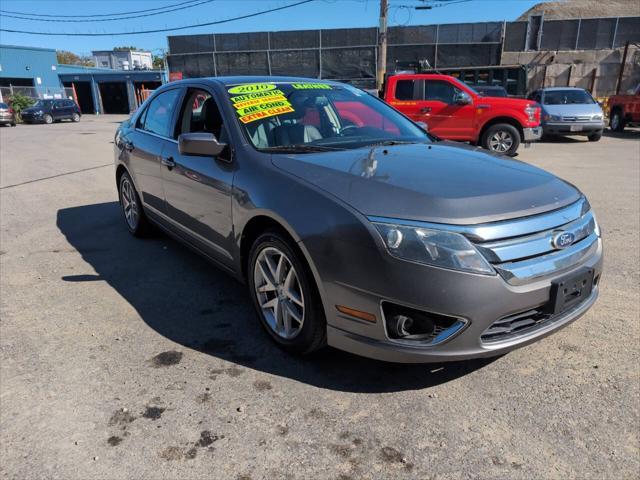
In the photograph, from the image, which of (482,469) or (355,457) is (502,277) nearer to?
(482,469)

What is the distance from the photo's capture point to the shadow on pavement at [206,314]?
2.74 meters

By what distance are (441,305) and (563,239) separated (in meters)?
0.78

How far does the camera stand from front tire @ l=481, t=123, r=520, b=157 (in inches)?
447

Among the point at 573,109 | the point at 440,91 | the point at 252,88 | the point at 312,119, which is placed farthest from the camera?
the point at 573,109

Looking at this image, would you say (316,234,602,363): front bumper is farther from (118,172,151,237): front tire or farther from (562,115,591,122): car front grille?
(562,115,591,122): car front grille

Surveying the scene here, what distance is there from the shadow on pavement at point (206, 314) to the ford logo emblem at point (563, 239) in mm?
853

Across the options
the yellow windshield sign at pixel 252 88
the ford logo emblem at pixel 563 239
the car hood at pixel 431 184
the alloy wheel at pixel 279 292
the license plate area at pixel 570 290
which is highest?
the yellow windshield sign at pixel 252 88

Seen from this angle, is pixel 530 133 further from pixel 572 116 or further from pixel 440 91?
pixel 572 116

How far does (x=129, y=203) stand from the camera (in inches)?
212

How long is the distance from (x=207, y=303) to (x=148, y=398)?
1.20 m

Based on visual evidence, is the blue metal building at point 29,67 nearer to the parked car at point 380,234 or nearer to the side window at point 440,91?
the side window at point 440,91

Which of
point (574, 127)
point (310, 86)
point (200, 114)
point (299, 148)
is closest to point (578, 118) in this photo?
point (574, 127)

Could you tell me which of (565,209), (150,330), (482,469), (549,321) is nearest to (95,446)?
(150,330)

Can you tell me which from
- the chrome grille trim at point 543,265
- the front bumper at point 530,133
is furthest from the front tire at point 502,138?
the chrome grille trim at point 543,265
